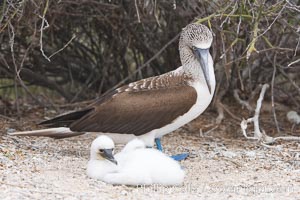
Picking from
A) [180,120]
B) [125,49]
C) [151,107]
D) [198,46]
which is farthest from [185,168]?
[125,49]

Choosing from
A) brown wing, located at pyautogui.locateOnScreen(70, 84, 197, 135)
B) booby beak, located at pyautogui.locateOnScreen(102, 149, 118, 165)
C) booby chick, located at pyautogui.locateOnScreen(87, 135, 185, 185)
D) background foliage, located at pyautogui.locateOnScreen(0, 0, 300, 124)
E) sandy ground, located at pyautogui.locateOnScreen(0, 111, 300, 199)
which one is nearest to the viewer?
sandy ground, located at pyautogui.locateOnScreen(0, 111, 300, 199)

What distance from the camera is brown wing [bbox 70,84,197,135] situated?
6387 millimetres

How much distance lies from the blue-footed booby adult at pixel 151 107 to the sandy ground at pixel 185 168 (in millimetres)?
289

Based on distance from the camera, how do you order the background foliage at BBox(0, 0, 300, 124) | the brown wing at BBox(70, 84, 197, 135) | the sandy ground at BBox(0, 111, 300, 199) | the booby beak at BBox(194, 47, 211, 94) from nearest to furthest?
the sandy ground at BBox(0, 111, 300, 199), the brown wing at BBox(70, 84, 197, 135), the booby beak at BBox(194, 47, 211, 94), the background foliage at BBox(0, 0, 300, 124)

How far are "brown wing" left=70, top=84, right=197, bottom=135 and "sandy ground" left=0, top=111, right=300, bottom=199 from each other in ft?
1.04

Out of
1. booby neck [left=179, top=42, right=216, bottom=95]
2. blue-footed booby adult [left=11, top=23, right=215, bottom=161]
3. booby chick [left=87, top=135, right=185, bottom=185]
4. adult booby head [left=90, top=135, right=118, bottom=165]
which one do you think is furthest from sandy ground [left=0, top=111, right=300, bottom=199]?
booby neck [left=179, top=42, right=216, bottom=95]

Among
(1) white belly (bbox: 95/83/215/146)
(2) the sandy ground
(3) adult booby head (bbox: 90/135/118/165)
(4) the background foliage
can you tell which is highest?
(4) the background foliage

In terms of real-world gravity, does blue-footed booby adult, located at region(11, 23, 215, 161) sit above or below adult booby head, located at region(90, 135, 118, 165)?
above

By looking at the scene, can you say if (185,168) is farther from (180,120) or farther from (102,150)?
(102,150)

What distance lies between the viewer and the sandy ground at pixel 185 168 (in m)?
5.12

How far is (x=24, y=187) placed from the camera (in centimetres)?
505

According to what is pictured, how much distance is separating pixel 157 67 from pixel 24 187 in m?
4.18

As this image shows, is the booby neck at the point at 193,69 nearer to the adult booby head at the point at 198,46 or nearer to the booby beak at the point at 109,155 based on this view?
the adult booby head at the point at 198,46

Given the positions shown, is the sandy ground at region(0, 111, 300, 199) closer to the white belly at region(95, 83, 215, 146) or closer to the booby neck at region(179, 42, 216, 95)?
the white belly at region(95, 83, 215, 146)
